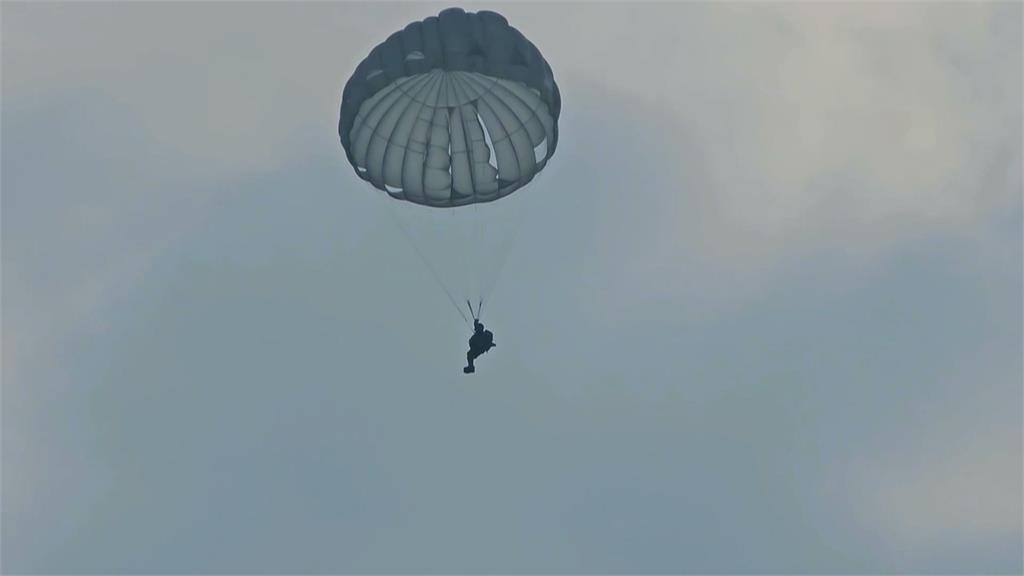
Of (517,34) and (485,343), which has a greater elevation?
(517,34)

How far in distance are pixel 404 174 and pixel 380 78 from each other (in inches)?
127

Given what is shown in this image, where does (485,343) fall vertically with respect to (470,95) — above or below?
below

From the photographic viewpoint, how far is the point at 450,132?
76.6 metres

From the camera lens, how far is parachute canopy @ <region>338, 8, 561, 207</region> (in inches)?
3000

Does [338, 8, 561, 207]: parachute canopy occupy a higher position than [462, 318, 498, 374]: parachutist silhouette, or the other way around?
[338, 8, 561, 207]: parachute canopy

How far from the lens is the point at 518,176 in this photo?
252 ft

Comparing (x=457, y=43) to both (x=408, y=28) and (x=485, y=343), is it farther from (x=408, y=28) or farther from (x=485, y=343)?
(x=485, y=343)

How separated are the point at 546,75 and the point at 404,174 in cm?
514

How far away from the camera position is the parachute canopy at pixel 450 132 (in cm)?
7619

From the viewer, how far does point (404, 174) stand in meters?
76.9

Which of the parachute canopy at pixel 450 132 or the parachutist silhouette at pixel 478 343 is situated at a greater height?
the parachute canopy at pixel 450 132

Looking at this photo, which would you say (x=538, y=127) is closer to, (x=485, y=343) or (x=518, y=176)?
(x=518, y=176)

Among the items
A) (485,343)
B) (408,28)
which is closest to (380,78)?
(408,28)

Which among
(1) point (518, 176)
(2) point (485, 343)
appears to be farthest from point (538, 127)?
(2) point (485, 343)
